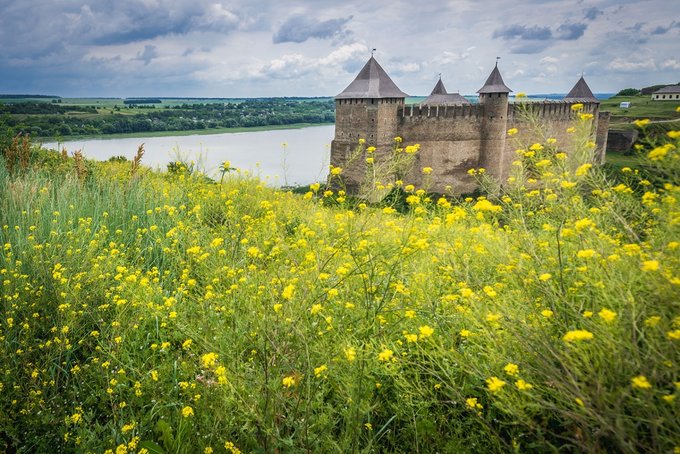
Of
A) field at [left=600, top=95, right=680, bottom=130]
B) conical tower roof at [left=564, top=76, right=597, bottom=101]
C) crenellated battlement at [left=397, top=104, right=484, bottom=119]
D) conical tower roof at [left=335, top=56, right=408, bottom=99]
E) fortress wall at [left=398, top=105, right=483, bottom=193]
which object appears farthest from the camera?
field at [left=600, top=95, right=680, bottom=130]

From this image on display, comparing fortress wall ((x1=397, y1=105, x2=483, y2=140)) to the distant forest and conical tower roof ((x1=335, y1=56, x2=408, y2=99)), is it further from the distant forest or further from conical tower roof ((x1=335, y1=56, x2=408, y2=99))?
the distant forest

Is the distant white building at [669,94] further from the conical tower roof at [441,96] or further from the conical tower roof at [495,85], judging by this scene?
the conical tower roof at [495,85]

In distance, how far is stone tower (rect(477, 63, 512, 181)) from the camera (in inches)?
1019

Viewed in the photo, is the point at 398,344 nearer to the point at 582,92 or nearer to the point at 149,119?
the point at 582,92

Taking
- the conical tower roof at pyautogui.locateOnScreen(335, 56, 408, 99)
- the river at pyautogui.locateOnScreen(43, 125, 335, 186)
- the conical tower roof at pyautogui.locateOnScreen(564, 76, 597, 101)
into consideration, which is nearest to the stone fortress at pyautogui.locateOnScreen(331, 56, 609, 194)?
the conical tower roof at pyautogui.locateOnScreen(335, 56, 408, 99)

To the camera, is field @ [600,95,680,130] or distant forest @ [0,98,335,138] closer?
distant forest @ [0,98,335,138]

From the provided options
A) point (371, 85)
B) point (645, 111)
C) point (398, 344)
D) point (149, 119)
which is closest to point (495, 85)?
point (371, 85)

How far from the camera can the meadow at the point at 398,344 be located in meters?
1.69

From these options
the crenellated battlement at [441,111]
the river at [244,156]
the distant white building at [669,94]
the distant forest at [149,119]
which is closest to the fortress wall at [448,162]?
the crenellated battlement at [441,111]

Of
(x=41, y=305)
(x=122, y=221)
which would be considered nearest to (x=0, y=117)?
(x=122, y=221)

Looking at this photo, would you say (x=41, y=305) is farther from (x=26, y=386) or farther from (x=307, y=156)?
(x=307, y=156)

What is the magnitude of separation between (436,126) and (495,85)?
4.35m

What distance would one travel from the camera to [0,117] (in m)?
9.16

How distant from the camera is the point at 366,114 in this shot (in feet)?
75.3
